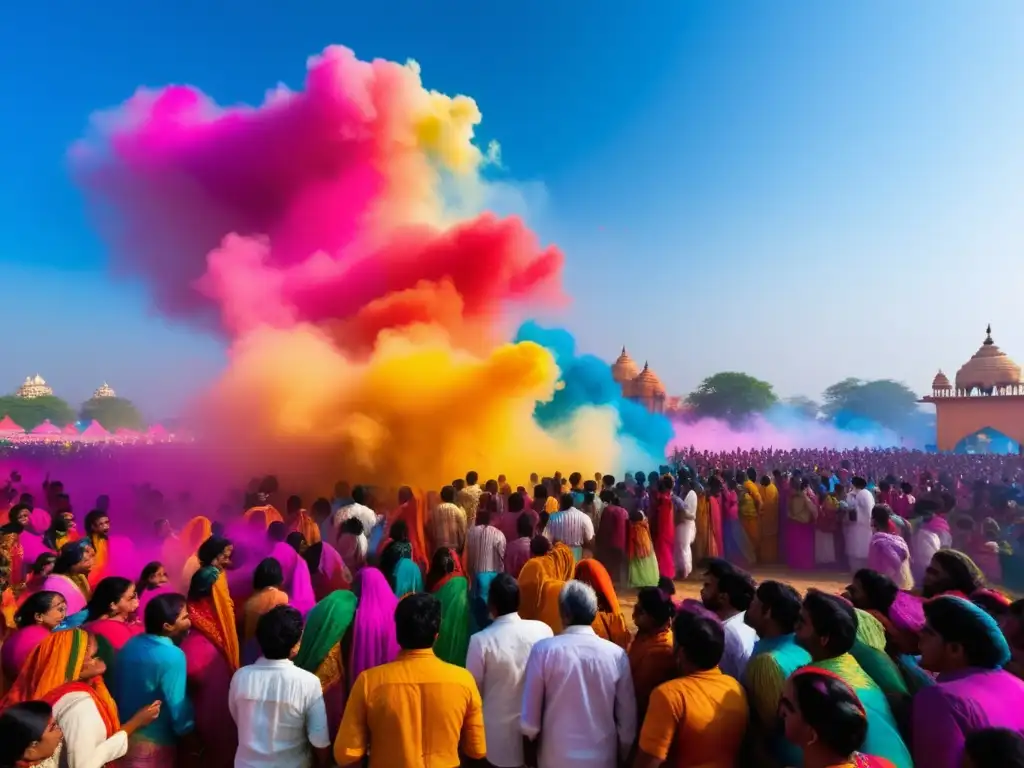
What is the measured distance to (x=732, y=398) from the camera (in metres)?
58.3

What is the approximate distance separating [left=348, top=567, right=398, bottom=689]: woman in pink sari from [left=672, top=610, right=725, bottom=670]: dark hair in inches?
78.1

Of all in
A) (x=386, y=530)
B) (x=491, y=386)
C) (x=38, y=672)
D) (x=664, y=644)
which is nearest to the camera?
(x=38, y=672)

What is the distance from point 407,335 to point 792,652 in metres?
14.4

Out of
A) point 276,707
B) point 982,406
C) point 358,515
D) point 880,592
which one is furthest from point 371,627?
point 982,406

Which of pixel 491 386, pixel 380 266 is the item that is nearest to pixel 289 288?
pixel 380 266

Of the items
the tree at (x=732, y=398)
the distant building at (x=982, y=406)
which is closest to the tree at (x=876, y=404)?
the tree at (x=732, y=398)

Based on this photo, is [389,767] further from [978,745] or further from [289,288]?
[289,288]

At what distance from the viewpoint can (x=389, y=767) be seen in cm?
277

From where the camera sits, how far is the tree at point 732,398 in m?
57.2

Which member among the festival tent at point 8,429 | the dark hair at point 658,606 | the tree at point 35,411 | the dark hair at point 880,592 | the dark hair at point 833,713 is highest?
the tree at point 35,411

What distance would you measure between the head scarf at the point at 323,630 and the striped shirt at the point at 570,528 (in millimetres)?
3947

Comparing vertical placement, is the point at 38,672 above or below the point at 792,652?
below

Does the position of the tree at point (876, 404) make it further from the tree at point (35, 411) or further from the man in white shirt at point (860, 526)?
the tree at point (35, 411)

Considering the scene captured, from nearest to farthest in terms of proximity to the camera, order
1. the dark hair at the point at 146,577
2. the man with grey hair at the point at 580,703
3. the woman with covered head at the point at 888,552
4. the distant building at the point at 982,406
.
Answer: the man with grey hair at the point at 580,703
the dark hair at the point at 146,577
the woman with covered head at the point at 888,552
the distant building at the point at 982,406
